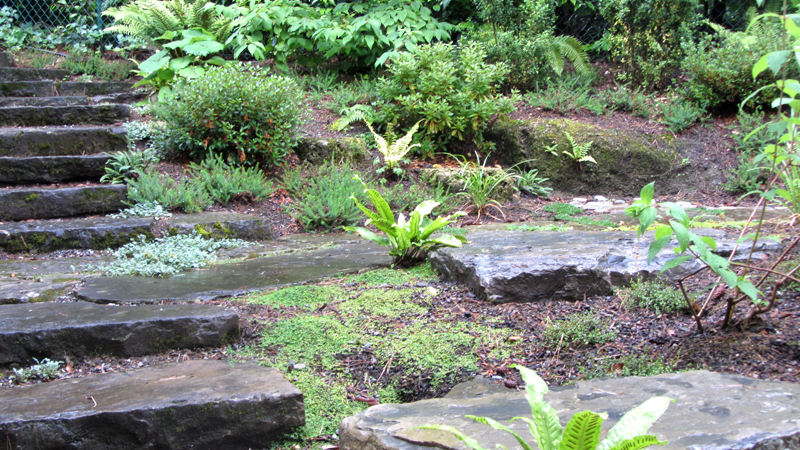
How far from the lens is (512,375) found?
239 cm

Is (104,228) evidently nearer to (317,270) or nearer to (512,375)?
(317,270)

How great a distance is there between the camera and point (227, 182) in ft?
18.5

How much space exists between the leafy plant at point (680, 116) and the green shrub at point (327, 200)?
470 cm

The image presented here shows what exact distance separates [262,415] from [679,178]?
675cm

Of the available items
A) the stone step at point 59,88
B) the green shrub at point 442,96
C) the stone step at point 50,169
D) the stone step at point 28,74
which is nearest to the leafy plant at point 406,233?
the green shrub at point 442,96

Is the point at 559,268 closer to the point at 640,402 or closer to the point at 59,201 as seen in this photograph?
the point at 640,402

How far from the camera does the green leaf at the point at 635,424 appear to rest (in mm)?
1384

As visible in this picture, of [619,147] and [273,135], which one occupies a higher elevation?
[273,135]

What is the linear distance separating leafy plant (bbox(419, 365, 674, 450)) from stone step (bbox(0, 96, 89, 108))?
7.51 metres

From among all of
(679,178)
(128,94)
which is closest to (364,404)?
(679,178)

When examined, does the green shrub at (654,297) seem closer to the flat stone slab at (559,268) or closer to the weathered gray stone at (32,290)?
the flat stone slab at (559,268)

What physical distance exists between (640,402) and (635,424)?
1.38ft

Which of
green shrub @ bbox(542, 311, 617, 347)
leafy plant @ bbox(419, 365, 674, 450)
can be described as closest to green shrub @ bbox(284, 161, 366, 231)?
green shrub @ bbox(542, 311, 617, 347)

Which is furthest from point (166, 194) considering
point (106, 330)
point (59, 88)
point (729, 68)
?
point (729, 68)
